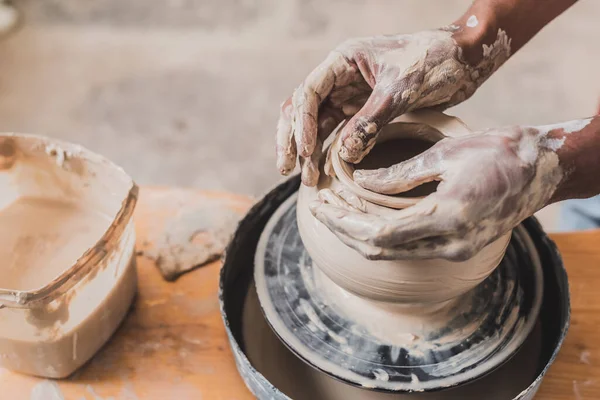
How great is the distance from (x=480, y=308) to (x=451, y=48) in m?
0.52

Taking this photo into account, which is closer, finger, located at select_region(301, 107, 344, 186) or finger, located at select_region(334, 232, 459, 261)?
finger, located at select_region(334, 232, 459, 261)

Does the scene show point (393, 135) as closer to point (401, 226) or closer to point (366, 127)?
point (366, 127)

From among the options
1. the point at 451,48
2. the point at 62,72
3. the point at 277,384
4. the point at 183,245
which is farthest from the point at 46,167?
the point at 62,72

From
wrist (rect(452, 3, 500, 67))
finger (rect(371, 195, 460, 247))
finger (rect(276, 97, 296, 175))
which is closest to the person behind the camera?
finger (rect(371, 195, 460, 247))

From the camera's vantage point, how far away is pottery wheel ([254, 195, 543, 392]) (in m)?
1.10

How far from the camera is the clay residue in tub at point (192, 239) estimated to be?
139 cm

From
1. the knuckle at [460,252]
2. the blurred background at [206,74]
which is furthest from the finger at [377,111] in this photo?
the blurred background at [206,74]

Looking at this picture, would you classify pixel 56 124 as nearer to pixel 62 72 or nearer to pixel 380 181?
pixel 62 72

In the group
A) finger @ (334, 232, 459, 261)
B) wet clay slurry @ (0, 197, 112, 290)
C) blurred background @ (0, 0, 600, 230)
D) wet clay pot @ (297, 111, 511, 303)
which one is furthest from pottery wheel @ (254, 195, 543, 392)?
blurred background @ (0, 0, 600, 230)

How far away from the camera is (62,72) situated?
335 cm

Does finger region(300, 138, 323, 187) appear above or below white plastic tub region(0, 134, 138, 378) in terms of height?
above

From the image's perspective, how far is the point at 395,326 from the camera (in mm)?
1167

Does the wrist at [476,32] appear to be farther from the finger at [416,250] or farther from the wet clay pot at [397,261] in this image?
the finger at [416,250]

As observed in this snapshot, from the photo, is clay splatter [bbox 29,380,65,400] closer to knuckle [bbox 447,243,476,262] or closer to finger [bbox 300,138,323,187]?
finger [bbox 300,138,323,187]
